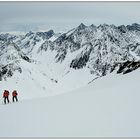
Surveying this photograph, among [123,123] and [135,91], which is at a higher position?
[135,91]

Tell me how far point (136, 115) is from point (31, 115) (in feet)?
26.7

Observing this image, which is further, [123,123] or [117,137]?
[123,123]

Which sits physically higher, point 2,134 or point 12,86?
point 12,86

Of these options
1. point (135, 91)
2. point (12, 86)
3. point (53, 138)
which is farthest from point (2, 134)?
point (12, 86)

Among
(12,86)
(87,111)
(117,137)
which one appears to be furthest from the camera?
(12,86)

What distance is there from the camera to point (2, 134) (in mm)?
15805

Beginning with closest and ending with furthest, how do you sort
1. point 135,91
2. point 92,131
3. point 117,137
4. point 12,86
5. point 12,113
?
point 117,137, point 92,131, point 12,113, point 135,91, point 12,86

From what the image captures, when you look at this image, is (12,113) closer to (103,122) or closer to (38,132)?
(38,132)

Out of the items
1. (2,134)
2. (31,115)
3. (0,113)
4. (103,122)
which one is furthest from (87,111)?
(0,113)

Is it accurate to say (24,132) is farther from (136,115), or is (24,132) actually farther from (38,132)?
(136,115)

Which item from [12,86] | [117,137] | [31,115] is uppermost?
[12,86]

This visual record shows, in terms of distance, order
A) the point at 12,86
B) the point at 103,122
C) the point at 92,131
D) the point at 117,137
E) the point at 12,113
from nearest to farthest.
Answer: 1. the point at 117,137
2. the point at 92,131
3. the point at 103,122
4. the point at 12,113
5. the point at 12,86

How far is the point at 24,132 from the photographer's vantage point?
15.7 m

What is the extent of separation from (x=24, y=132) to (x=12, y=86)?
17481 centimetres
